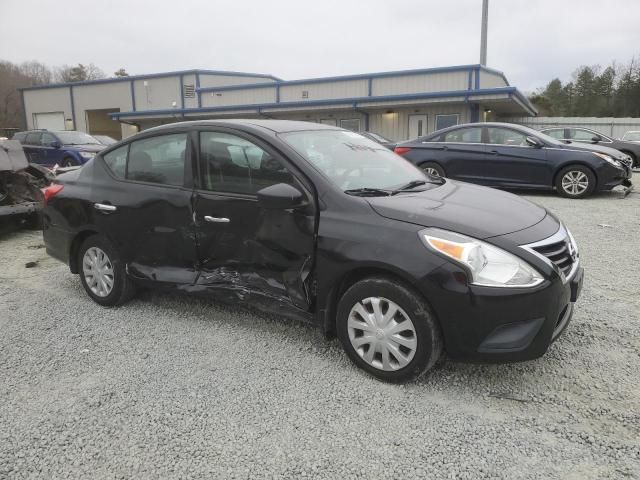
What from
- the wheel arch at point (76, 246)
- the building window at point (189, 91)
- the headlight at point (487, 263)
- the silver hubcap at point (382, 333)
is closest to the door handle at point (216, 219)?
the silver hubcap at point (382, 333)

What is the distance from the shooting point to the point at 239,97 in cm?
2809

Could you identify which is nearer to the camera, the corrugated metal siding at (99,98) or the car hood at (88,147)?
the car hood at (88,147)

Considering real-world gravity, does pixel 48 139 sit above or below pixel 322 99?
below

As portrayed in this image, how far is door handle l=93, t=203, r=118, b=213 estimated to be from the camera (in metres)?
4.01

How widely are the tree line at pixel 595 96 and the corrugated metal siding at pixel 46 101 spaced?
41.0 meters

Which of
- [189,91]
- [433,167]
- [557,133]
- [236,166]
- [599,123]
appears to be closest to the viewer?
[236,166]

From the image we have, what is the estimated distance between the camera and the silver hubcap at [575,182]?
30.9ft

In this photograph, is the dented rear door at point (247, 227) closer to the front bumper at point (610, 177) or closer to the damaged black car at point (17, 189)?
the damaged black car at point (17, 189)

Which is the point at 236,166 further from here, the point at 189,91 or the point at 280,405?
the point at 189,91

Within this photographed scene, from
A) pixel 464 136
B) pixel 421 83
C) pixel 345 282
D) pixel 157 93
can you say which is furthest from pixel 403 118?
pixel 345 282

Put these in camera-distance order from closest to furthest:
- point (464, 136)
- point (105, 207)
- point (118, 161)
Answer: point (105, 207), point (118, 161), point (464, 136)

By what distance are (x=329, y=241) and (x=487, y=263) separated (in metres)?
0.92

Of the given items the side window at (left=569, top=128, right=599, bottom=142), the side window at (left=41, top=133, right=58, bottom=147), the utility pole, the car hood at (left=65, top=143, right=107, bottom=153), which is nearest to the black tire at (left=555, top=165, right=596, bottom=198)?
the side window at (left=569, top=128, right=599, bottom=142)

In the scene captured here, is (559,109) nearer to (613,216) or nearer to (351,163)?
(613,216)
